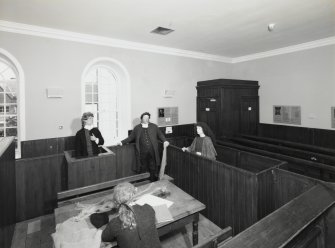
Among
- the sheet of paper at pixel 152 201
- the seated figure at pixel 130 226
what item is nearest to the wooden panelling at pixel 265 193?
the sheet of paper at pixel 152 201

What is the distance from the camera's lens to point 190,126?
24.1 feet

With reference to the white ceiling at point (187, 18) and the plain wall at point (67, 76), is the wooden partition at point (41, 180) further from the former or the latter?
the white ceiling at point (187, 18)

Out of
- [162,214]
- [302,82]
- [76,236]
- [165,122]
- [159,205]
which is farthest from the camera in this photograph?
[165,122]

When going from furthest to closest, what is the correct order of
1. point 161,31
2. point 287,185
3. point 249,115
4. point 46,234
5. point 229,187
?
point 249,115 < point 161,31 < point 46,234 < point 229,187 < point 287,185

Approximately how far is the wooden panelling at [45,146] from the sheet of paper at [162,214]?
361 cm

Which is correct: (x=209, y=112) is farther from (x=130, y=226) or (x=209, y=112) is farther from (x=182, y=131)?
(x=130, y=226)

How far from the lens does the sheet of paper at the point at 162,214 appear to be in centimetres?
230

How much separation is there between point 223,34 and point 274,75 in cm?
278

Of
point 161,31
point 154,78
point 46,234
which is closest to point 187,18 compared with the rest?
point 161,31

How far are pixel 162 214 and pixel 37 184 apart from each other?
3.11m

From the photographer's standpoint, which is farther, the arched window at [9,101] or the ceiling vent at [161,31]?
the ceiling vent at [161,31]

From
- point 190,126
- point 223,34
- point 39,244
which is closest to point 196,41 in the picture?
point 223,34

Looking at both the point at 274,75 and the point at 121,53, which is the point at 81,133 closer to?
the point at 121,53

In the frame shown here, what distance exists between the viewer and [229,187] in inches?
137
